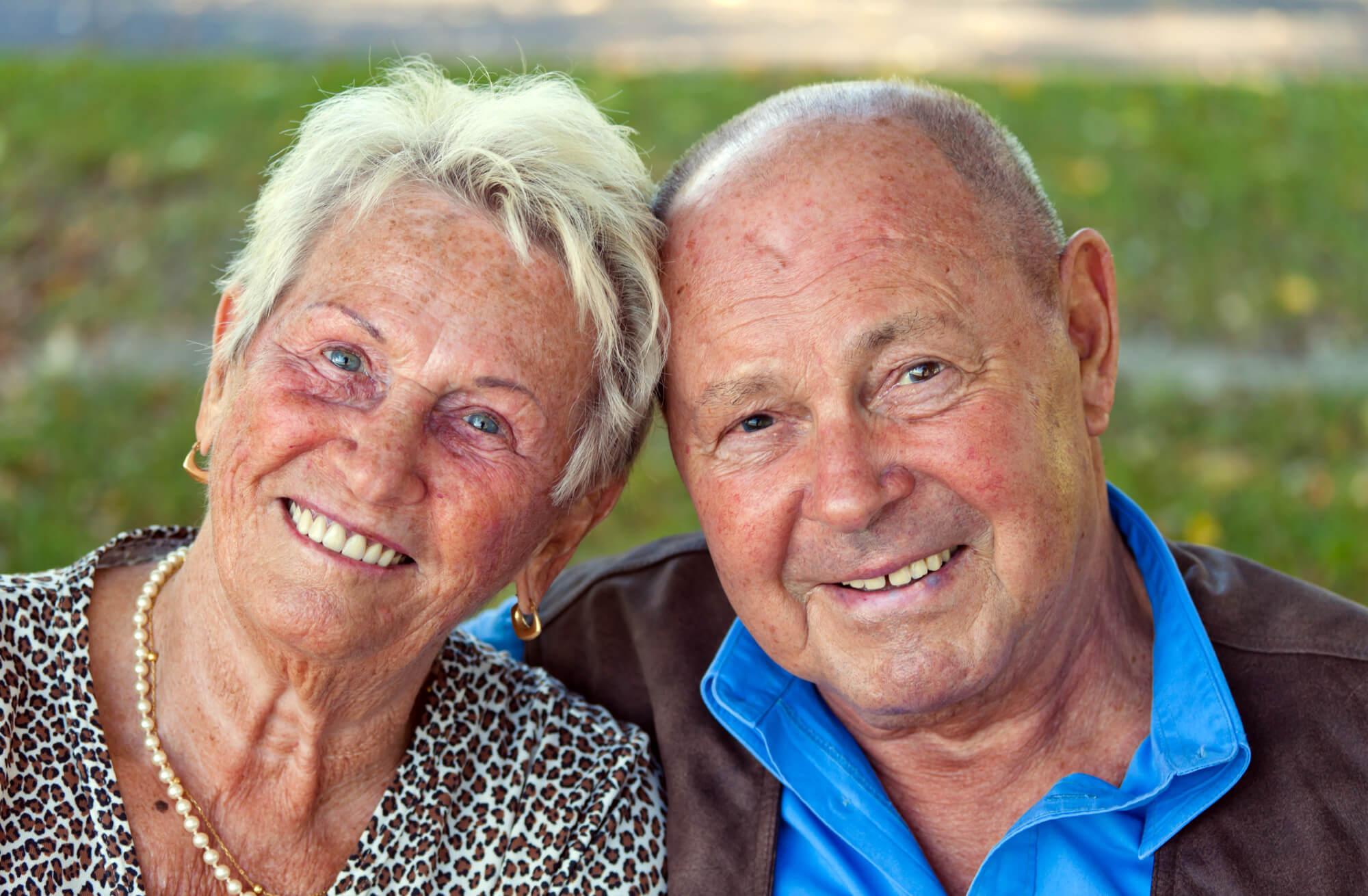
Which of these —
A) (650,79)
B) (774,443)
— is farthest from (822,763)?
(650,79)

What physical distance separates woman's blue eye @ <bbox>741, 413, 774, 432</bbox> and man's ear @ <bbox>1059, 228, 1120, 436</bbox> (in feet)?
2.11

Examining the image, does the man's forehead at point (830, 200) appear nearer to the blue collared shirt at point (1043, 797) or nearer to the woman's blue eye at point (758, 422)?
the woman's blue eye at point (758, 422)

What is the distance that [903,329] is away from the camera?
7.72 ft

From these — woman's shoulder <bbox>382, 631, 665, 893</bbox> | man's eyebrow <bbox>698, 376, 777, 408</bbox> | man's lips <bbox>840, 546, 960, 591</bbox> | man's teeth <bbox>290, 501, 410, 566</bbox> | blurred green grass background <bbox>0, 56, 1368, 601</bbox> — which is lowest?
blurred green grass background <bbox>0, 56, 1368, 601</bbox>

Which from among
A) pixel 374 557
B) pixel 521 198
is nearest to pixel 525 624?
pixel 374 557

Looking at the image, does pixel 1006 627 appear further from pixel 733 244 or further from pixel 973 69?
pixel 973 69

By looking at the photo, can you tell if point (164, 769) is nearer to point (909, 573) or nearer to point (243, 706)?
point (243, 706)

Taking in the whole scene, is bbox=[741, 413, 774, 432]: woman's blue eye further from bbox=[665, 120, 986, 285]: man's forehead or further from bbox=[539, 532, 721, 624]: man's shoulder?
bbox=[539, 532, 721, 624]: man's shoulder

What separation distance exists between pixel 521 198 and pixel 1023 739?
1385mm

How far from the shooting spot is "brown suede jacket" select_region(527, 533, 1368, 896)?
230 cm

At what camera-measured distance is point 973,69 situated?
22.7 ft

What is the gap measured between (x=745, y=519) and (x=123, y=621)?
1.20 meters

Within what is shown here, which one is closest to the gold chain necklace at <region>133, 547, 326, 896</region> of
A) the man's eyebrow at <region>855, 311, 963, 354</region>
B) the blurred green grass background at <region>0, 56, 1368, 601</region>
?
the man's eyebrow at <region>855, 311, 963, 354</region>

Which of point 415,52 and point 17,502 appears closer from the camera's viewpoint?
point 17,502
